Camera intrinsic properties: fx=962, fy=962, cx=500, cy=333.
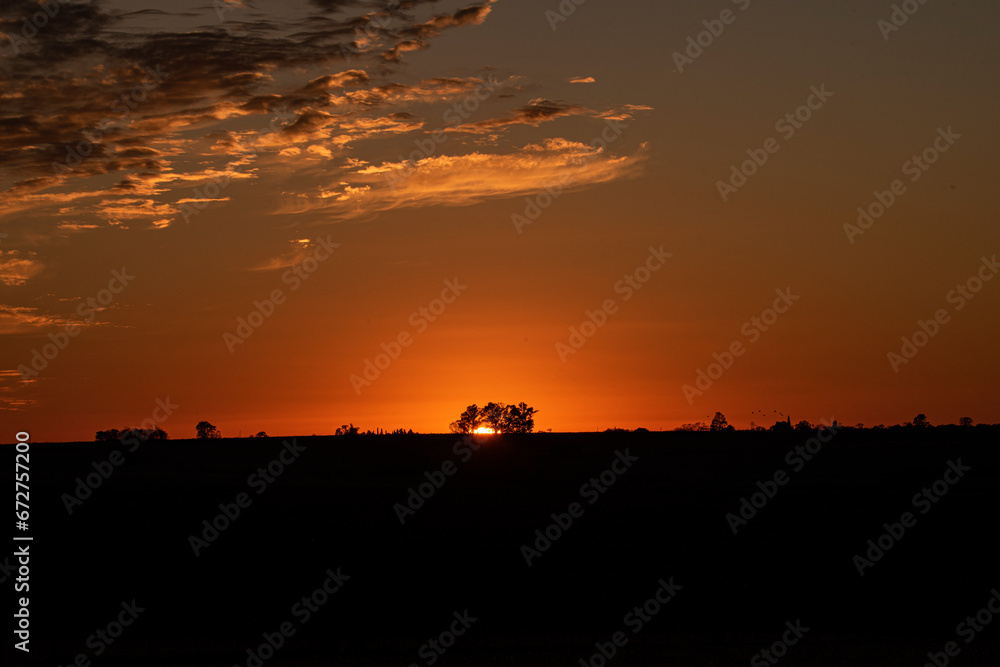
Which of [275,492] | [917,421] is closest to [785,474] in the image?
[275,492]

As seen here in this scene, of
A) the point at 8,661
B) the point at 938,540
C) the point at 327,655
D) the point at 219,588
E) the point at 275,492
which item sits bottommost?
the point at 938,540

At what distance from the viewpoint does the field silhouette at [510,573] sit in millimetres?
15508

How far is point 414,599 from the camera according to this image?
2011 cm

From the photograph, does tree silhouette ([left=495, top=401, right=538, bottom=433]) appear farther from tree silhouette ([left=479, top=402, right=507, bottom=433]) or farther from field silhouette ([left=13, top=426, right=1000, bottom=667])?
field silhouette ([left=13, top=426, right=1000, bottom=667])

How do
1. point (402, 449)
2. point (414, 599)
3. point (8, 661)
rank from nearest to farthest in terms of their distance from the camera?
point (8, 661)
point (414, 599)
point (402, 449)

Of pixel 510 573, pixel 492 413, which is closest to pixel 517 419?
A: pixel 492 413

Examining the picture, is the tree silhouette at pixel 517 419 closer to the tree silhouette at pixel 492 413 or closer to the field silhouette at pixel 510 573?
the tree silhouette at pixel 492 413

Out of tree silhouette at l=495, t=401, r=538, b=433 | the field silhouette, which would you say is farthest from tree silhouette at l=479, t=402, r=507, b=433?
the field silhouette

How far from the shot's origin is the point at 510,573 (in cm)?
2305

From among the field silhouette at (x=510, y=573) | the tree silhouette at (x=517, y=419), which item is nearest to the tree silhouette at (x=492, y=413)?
the tree silhouette at (x=517, y=419)

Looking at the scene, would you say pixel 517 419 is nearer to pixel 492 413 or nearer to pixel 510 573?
pixel 492 413

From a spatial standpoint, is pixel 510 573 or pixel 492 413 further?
pixel 492 413

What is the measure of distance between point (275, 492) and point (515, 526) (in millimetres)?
21188

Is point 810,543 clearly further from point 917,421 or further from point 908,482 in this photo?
point 917,421
